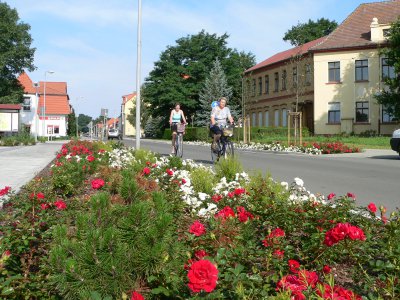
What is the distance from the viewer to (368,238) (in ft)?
11.8

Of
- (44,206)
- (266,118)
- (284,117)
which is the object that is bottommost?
(44,206)

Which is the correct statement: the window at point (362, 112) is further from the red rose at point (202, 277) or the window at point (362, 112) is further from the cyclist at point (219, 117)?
the red rose at point (202, 277)

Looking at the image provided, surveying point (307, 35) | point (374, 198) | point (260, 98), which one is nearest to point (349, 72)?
point (260, 98)

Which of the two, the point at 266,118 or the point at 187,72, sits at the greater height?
the point at 187,72

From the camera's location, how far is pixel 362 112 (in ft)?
140

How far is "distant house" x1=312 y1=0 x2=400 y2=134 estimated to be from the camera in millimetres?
41938

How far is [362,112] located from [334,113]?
2.53 m

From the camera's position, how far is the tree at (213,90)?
188 feet

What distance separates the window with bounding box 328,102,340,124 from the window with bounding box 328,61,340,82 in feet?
7.63

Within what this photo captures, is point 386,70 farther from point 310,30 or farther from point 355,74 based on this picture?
point 310,30

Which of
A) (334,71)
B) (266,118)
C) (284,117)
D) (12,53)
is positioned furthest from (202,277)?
(12,53)

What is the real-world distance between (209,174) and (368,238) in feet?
12.7

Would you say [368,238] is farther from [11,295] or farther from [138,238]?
[11,295]

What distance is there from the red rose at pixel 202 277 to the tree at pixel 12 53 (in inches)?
2468
